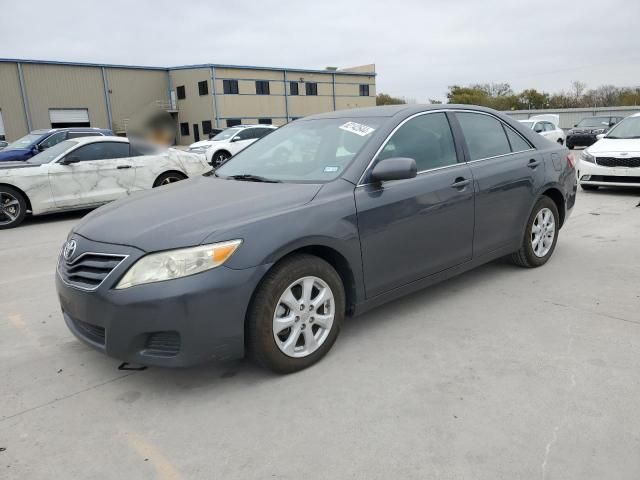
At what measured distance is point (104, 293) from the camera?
277 centimetres

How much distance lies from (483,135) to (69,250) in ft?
11.2

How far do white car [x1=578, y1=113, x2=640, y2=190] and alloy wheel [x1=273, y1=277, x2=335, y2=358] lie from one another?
321 inches

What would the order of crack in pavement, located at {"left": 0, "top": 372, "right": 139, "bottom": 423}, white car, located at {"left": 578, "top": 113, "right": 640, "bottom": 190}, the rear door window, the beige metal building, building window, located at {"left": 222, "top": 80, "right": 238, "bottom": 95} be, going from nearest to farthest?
1. crack in pavement, located at {"left": 0, "top": 372, "right": 139, "bottom": 423}
2. the rear door window
3. white car, located at {"left": 578, "top": 113, "right": 640, "bottom": 190}
4. the beige metal building
5. building window, located at {"left": 222, "top": 80, "right": 238, "bottom": 95}

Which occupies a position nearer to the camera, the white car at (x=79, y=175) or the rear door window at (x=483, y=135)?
the rear door window at (x=483, y=135)

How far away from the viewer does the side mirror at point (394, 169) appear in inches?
133

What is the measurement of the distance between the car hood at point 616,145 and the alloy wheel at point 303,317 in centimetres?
824

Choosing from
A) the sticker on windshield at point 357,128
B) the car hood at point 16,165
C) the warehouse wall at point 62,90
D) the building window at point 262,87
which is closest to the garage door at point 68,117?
the warehouse wall at point 62,90

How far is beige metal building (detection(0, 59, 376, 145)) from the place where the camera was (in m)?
39.9

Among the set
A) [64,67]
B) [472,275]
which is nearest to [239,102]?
[64,67]

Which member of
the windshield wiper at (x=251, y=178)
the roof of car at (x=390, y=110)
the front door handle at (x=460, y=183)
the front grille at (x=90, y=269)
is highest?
the roof of car at (x=390, y=110)

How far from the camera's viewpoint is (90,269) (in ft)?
9.68

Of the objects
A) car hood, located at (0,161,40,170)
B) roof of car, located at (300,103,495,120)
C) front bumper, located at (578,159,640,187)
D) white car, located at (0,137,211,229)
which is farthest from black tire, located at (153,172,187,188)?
front bumper, located at (578,159,640,187)

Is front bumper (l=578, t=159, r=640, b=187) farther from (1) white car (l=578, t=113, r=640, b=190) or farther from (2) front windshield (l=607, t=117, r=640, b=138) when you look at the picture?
(2) front windshield (l=607, t=117, r=640, b=138)

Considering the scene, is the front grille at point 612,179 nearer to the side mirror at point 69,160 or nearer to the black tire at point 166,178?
the black tire at point 166,178
